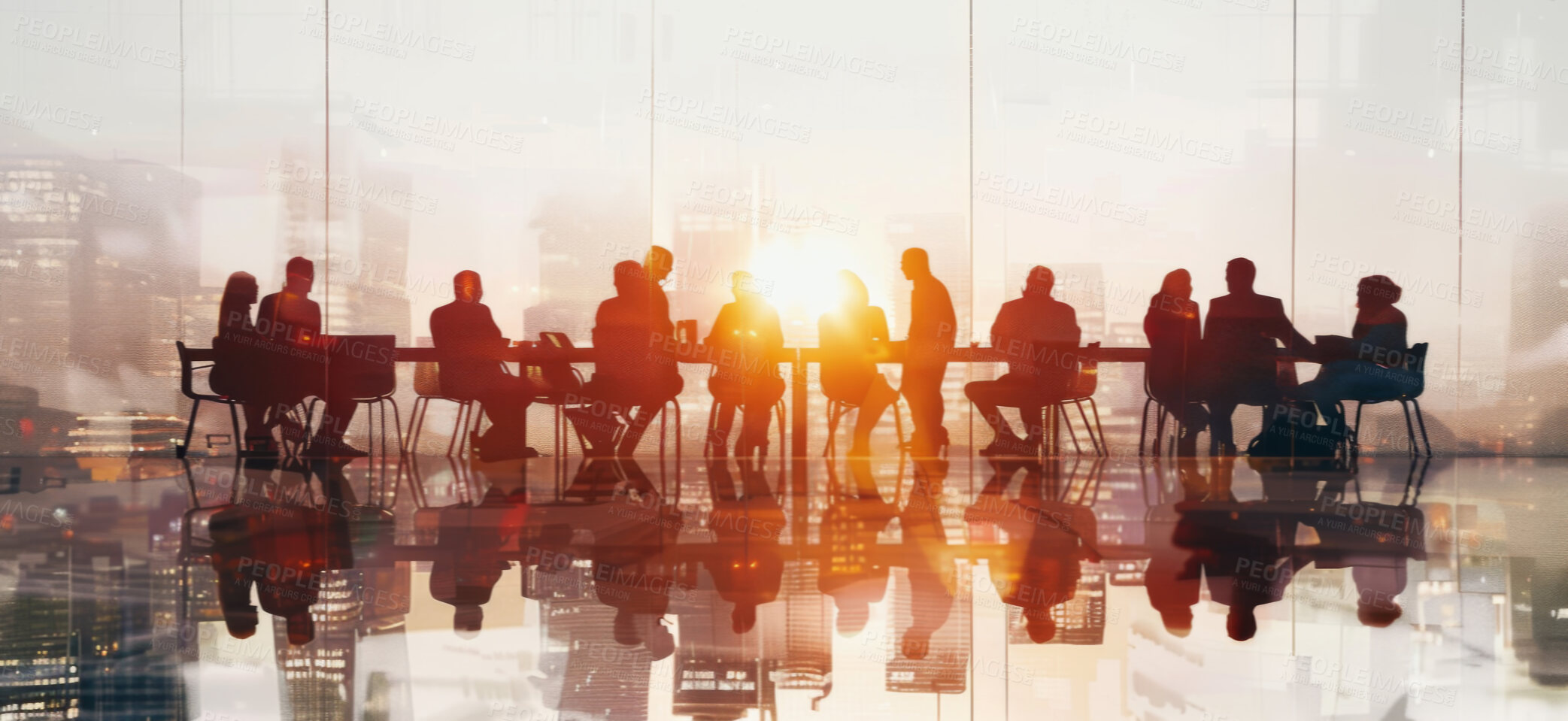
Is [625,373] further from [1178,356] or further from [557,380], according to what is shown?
[1178,356]

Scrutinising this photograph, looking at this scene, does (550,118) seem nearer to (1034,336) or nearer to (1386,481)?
(1034,336)

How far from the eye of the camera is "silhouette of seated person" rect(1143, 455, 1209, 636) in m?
1.86

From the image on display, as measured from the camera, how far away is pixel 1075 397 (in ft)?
18.2

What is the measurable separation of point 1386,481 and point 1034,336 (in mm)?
2003

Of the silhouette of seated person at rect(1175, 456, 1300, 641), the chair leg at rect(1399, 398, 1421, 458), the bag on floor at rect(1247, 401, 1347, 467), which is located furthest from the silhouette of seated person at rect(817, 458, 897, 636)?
the chair leg at rect(1399, 398, 1421, 458)

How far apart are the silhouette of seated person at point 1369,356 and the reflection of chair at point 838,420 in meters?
2.55

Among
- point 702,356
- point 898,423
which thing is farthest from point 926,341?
point 702,356

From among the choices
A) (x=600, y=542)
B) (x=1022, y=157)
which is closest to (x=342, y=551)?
(x=600, y=542)
